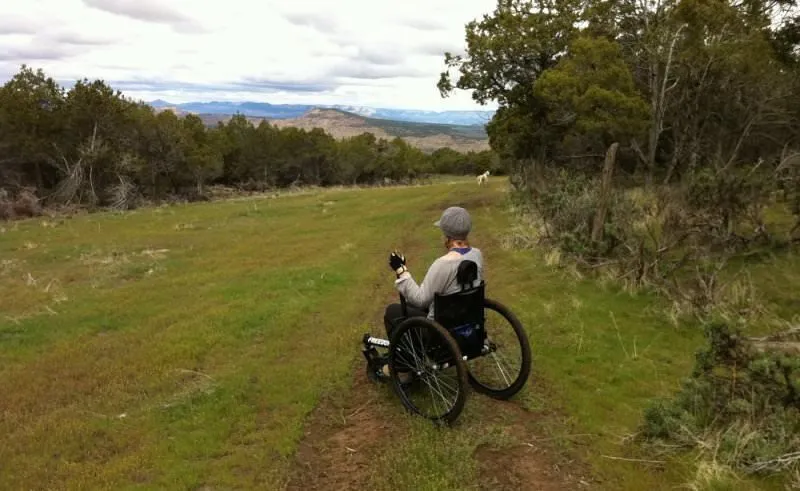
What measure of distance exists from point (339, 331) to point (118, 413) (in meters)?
3.63

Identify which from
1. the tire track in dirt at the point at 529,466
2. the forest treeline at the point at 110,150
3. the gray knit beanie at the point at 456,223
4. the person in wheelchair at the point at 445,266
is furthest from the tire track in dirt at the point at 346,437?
the forest treeline at the point at 110,150

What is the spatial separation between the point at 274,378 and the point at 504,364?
305cm

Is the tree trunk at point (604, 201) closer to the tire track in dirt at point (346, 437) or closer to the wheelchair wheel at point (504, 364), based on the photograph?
the wheelchair wheel at point (504, 364)

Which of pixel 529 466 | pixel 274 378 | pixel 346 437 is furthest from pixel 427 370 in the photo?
pixel 274 378

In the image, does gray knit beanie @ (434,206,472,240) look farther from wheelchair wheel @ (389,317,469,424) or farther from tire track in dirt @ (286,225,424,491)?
tire track in dirt @ (286,225,424,491)

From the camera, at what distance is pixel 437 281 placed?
19.0 feet

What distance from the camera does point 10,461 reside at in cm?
567

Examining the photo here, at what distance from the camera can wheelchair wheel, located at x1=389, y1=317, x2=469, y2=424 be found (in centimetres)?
553

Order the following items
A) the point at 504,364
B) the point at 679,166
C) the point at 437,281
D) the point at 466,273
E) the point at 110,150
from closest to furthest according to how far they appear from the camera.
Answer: the point at 466,273, the point at 437,281, the point at 504,364, the point at 679,166, the point at 110,150

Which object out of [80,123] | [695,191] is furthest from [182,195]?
[695,191]

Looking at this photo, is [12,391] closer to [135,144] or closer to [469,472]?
[469,472]

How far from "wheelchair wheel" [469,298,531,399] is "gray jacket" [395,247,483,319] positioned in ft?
2.09

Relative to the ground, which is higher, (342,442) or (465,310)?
(465,310)

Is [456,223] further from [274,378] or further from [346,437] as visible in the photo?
[274,378]
